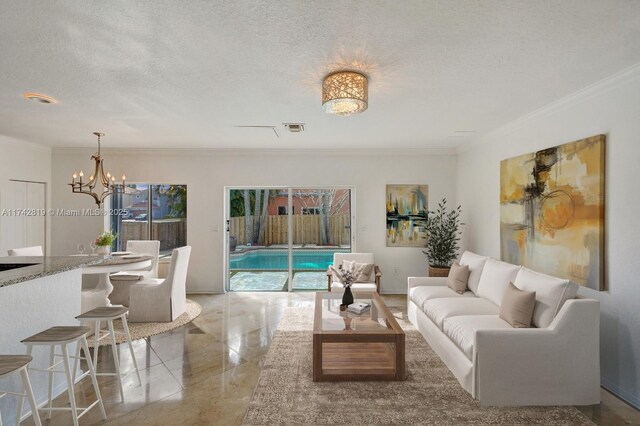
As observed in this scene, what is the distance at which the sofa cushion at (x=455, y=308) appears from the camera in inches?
120

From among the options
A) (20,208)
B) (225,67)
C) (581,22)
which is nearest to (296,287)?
(225,67)

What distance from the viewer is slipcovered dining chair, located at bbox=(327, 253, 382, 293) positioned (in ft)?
14.7

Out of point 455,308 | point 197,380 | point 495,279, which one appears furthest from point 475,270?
point 197,380

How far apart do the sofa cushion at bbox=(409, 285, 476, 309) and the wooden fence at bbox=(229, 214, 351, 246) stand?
78.8 inches

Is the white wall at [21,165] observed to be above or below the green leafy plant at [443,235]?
above

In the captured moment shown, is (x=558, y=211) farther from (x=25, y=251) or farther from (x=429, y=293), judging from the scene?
(x=25, y=251)

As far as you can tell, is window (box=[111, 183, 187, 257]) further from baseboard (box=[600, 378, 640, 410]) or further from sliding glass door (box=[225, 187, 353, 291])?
baseboard (box=[600, 378, 640, 410])

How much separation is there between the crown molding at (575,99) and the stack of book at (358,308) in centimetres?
277

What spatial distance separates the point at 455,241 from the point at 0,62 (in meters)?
5.79

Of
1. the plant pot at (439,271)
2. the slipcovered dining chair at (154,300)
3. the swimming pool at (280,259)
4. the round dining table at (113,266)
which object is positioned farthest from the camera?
the swimming pool at (280,259)

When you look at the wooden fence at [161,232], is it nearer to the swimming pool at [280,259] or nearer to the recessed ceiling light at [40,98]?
the swimming pool at [280,259]

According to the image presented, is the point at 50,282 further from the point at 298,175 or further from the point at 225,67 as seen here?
the point at 298,175

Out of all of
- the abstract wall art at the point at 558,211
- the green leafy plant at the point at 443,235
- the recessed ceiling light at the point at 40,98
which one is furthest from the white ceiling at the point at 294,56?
the green leafy plant at the point at 443,235

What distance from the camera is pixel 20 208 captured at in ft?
16.2
